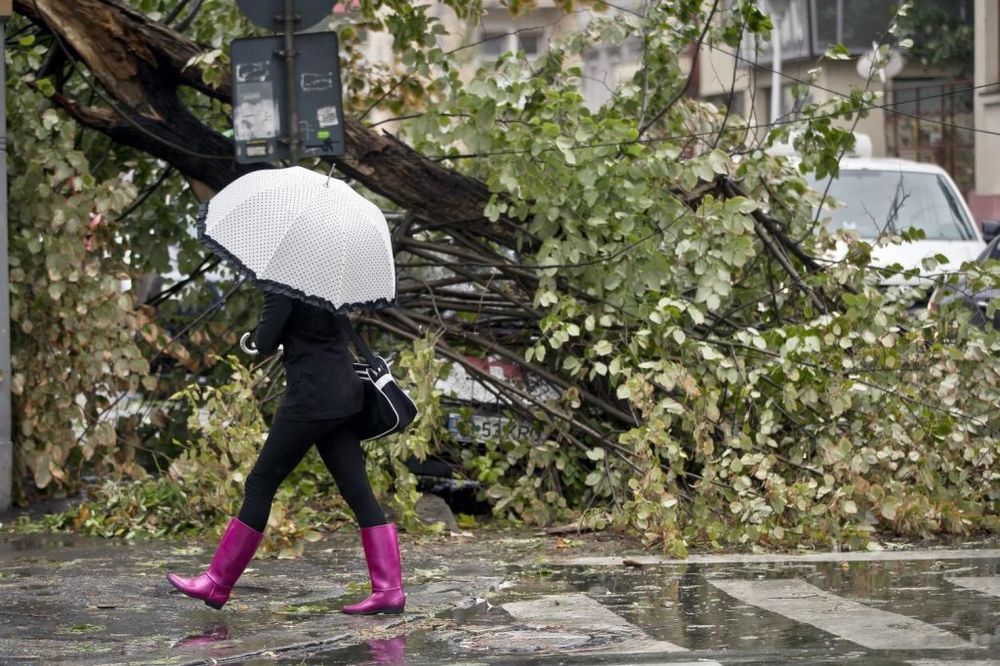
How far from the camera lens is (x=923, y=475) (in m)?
9.08

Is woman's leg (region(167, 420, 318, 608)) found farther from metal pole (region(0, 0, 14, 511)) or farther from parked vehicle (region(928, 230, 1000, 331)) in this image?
parked vehicle (region(928, 230, 1000, 331))

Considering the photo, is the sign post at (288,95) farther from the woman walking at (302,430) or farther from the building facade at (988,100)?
the building facade at (988,100)

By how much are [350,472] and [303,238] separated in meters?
1.01

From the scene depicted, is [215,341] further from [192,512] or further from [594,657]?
[594,657]

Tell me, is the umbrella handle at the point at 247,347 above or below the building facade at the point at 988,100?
below

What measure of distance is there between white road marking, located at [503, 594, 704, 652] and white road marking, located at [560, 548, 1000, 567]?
3.26 feet

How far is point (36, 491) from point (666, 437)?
3.92m

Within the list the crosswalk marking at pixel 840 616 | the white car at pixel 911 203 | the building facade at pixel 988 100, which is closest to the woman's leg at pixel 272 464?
the crosswalk marking at pixel 840 616

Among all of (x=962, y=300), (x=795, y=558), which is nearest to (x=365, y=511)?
(x=795, y=558)

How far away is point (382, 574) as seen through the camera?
272 inches

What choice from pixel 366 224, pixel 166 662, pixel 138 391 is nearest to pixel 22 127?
pixel 138 391

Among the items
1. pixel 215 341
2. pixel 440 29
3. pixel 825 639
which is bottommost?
pixel 825 639

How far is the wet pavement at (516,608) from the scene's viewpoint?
6012 mm

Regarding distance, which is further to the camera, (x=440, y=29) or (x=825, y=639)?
(x=440, y=29)
